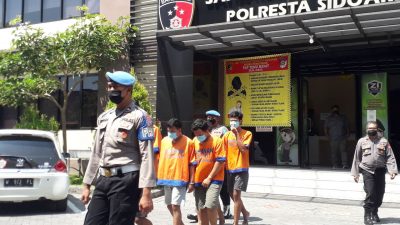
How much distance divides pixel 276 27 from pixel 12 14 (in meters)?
11.4

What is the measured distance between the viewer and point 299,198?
34.7 ft

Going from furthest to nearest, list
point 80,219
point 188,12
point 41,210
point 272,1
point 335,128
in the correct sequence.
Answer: point 335,128 < point 188,12 < point 272,1 < point 41,210 < point 80,219

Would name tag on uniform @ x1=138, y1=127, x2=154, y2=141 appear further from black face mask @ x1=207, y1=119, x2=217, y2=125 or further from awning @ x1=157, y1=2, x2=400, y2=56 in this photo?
awning @ x1=157, y1=2, x2=400, y2=56

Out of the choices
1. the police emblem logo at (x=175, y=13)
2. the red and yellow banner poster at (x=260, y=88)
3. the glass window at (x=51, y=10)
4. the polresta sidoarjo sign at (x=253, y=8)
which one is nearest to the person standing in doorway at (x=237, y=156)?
Answer: the polresta sidoarjo sign at (x=253, y=8)

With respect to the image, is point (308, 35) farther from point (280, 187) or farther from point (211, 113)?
point (211, 113)

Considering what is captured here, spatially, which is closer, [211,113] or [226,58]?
[211,113]

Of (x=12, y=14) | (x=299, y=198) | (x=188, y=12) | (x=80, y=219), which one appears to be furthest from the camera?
(x=12, y=14)

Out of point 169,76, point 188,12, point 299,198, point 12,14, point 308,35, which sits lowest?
point 299,198

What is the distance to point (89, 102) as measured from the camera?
15867 millimetres

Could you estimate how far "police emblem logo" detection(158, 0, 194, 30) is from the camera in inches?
487

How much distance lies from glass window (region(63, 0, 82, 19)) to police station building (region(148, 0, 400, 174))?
14.9 feet

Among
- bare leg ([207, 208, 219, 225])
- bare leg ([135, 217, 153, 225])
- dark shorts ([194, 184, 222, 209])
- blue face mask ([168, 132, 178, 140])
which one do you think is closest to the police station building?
blue face mask ([168, 132, 178, 140])

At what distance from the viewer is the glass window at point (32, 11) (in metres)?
17.1

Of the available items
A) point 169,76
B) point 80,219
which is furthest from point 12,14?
point 80,219
